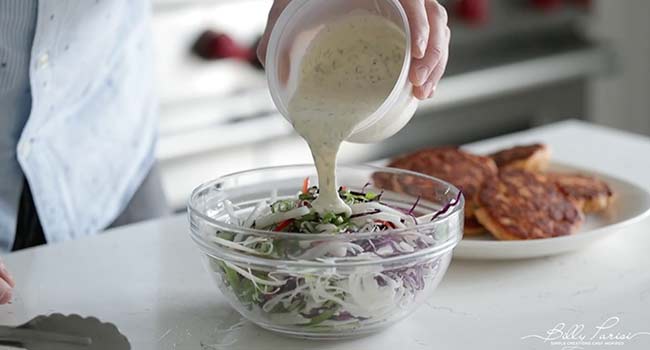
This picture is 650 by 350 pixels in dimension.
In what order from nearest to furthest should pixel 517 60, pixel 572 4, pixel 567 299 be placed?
pixel 567 299
pixel 517 60
pixel 572 4

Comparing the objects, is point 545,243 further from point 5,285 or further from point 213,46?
point 213,46

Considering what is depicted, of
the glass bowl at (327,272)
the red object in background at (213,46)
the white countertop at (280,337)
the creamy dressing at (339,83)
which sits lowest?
the red object in background at (213,46)

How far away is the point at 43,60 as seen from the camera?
62.9 inches

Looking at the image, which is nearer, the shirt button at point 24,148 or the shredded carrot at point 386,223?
the shredded carrot at point 386,223

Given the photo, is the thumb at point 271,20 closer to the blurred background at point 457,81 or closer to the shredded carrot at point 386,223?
the shredded carrot at point 386,223

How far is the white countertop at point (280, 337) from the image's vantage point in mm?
1202

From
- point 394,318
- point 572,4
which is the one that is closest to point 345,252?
point 394,318

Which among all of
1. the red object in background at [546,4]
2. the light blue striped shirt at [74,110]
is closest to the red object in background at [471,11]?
the red object in background at [546,4]

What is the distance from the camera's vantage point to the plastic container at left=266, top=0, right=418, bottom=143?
126 cm

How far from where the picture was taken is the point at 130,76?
5.97 feet

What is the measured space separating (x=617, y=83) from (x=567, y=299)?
2309 mm

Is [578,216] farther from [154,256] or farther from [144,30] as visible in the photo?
[144,30]

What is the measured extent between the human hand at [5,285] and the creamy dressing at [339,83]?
14.8 inches

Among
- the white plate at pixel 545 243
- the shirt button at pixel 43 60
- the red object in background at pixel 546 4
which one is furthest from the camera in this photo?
the red object in background at pixel 546 4
